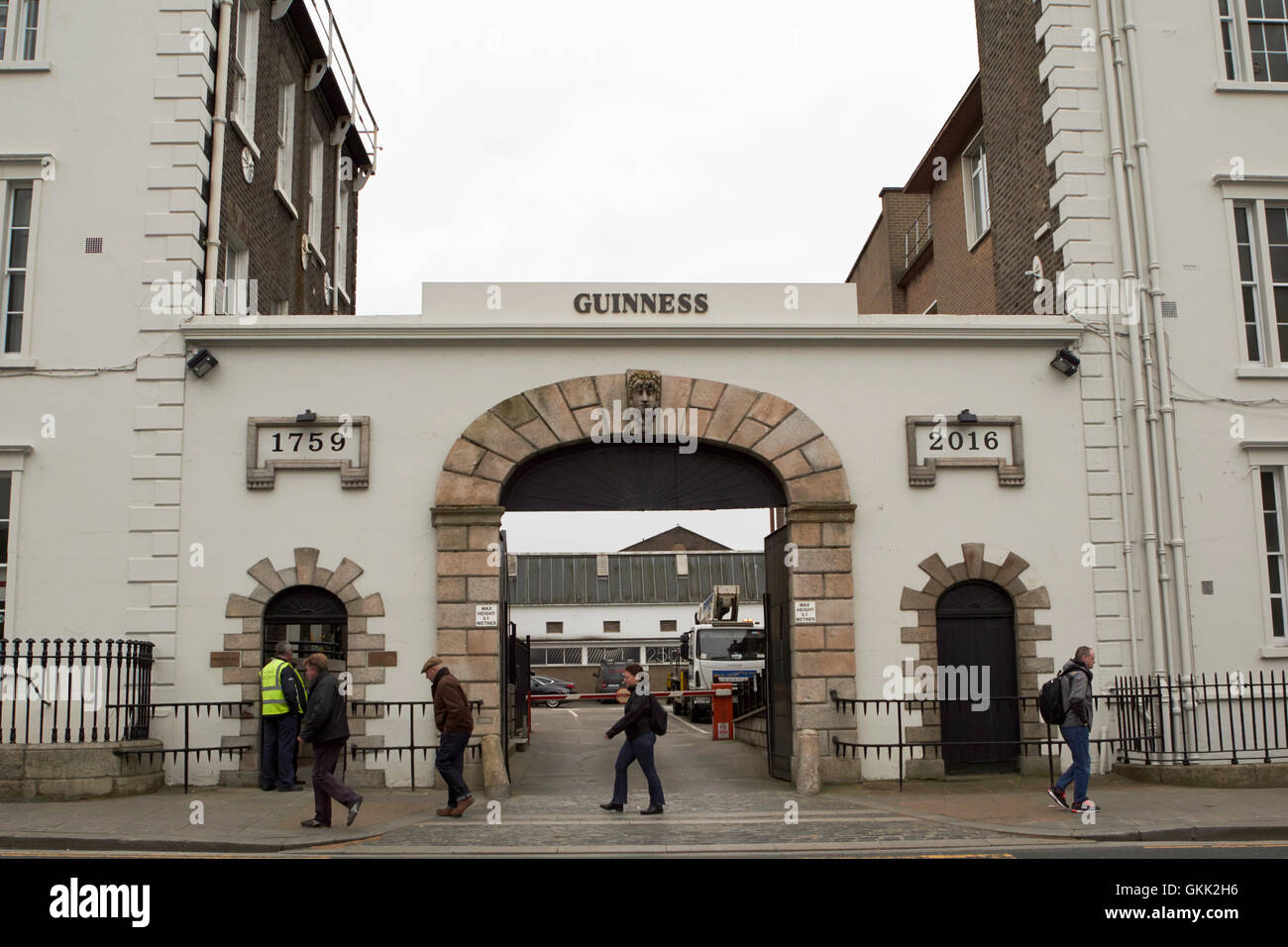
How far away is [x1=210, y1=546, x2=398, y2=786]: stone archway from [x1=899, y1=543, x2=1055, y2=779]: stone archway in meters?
6.66

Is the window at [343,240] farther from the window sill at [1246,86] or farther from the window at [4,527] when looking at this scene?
the window sill at [1246,86]

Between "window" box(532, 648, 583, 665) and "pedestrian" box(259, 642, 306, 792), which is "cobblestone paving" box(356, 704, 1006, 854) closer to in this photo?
"pedestrian" box(259, 642, 306, 792)

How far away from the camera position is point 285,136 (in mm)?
22359

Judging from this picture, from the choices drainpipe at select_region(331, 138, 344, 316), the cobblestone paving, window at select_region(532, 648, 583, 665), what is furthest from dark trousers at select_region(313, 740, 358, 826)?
window at select_region(532, 648, 583, 665)

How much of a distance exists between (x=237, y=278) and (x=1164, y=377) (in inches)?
533

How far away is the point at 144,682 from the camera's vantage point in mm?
14891

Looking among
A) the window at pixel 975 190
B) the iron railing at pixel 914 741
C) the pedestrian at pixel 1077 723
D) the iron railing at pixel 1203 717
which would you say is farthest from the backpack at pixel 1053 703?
the window at pixel 975 190

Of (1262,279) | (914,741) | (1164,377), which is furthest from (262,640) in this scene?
(1262,279)

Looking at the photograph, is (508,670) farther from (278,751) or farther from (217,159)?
(217,159)

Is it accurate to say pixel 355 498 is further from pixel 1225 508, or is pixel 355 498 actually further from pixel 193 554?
pixel 1225 508

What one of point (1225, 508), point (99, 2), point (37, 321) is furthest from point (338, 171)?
point (1225, 508)

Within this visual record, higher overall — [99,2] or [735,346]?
[99,2]

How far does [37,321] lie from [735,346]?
9.02 metres

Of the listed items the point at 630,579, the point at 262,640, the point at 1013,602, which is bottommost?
the point at 262,640
